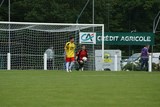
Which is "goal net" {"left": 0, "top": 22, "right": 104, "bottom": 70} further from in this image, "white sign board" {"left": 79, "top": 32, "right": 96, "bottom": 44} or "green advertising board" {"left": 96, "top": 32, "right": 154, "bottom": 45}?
"green advertising board" {"left": 96, "top": 32, "right": 154, "bottom": 45}

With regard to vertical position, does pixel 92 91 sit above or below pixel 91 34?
below

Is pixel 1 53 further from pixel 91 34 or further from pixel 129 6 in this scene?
pixel 129 6

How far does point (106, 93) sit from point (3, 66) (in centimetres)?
2146

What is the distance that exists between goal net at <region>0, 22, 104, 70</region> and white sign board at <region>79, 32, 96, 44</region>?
19.9 inches

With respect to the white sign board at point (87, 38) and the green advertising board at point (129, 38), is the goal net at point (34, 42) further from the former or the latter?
the green advertising board at point (129, 38)

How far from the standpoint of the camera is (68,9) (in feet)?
177

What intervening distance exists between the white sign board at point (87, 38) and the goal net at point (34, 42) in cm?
51

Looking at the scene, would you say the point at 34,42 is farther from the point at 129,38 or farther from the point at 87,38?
the point at 129,38

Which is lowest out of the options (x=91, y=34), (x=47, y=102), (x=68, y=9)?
(x=47, y=102)

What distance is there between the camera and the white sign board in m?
35.1

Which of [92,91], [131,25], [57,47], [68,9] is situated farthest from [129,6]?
[92,91]

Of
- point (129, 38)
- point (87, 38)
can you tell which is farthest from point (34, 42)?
point (129, 38)

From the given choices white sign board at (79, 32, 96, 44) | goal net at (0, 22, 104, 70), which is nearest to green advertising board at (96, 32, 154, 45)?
goal net at (0, 22, 104, 70)

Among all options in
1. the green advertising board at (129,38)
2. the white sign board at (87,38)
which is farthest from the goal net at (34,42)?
the green advertising board at (129,38)
